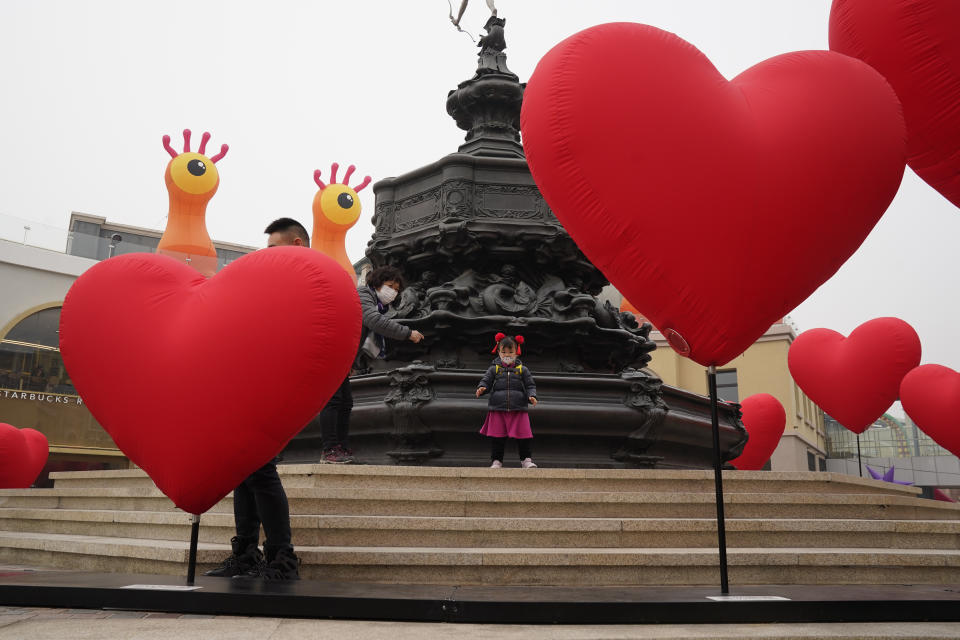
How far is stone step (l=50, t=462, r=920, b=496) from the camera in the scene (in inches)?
230

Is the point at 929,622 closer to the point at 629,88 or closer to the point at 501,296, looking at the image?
the point at 629,88

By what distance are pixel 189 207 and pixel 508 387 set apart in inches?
481

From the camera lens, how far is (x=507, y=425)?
709 centimetres

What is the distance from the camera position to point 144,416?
3.57m

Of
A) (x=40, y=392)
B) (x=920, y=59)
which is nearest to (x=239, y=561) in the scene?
(x=920, y=59)

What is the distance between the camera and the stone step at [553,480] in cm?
584

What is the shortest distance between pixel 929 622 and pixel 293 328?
307 centimetres

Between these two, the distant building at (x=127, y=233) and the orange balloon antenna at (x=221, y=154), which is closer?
the orange balloon antenna at (x=221, y=154)

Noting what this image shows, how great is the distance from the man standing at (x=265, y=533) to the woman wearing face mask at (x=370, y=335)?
1.99 metres

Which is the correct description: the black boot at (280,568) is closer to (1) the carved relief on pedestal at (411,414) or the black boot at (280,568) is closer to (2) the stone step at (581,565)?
(2) the stone step at (581,565)

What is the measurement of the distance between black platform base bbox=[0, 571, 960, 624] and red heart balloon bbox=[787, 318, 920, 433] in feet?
25.0

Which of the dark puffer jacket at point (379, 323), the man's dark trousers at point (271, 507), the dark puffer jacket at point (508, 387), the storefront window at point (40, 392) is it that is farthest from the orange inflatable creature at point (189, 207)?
the man's dark trousers at point (271, 507)

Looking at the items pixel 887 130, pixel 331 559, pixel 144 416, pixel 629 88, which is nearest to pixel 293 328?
pixel 144 416

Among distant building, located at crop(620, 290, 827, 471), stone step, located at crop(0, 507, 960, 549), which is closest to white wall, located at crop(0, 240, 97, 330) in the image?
distant building, located at crop(620, 290, 827, 471)
